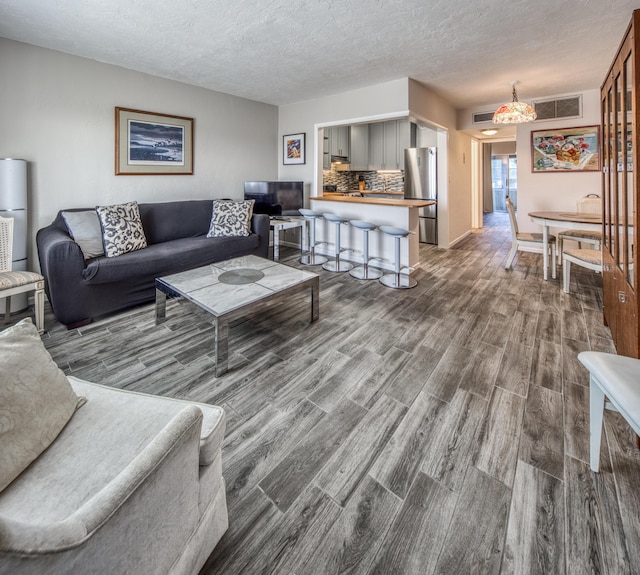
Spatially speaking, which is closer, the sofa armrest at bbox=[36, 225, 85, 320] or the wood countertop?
Answer: the sofa armrest at bbox=[36, 225, 85, 320]

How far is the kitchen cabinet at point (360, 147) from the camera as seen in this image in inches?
279

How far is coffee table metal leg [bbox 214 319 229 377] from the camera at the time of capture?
2104 mm

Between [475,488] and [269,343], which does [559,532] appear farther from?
[269,343]

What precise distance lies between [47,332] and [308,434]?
98.6 inches

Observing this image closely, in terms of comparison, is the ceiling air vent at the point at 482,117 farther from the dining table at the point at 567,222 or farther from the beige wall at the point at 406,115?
the dining table at the point at 567,222

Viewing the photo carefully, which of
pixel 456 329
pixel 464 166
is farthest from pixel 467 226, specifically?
pixel 456 329

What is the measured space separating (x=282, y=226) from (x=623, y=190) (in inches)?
153

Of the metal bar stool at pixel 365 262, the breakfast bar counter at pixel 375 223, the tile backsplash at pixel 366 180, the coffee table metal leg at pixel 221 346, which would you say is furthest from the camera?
the tile backsplash at pixel 366 180

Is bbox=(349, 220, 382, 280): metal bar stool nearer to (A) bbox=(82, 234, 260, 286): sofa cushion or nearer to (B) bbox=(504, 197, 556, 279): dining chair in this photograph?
(A) bbox=(82, 234, 260, 286): sofa cushion

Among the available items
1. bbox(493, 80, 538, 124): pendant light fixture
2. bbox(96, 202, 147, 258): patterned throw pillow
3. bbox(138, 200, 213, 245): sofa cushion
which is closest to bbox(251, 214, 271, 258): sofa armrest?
bbox(138, 200, 213, 245): sofa cushion

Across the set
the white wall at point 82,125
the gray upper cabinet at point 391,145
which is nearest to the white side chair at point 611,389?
the white wall at point 82,125

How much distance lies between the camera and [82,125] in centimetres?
361

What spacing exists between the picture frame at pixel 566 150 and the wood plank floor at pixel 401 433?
10.2ft

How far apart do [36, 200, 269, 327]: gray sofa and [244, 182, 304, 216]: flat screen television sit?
2.71 feet
